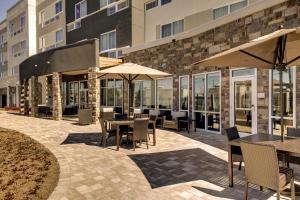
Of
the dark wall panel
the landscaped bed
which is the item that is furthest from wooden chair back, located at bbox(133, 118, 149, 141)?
the dark wall panel

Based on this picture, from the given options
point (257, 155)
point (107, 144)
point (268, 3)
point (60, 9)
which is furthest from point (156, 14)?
point (257, 155)

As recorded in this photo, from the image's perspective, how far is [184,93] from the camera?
1325cm

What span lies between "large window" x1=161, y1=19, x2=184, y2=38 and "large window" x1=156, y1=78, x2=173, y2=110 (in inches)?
170

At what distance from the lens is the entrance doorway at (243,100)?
966 cm

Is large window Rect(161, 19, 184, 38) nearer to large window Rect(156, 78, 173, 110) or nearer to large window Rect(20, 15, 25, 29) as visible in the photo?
large window Rect(156, 78, 173, 110)

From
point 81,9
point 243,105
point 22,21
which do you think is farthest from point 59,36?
point 243,105

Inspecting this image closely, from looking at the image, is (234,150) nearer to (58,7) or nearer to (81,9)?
(81,9)

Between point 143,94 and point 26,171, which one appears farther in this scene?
point 143,94

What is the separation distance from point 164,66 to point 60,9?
734 inches

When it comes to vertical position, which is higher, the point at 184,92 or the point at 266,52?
the point at 266,52

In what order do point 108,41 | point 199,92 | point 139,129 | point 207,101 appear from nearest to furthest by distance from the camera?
point 139,129
point 207,101
point 199,92
point 108,41

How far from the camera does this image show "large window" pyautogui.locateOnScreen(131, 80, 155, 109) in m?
15.5

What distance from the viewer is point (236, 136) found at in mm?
5516

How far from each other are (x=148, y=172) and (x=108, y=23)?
17443mm
